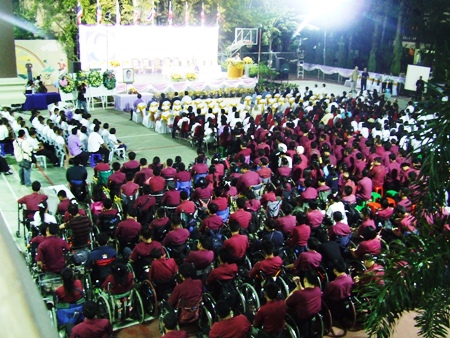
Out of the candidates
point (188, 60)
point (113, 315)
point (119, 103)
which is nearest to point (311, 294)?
point (113, 315)

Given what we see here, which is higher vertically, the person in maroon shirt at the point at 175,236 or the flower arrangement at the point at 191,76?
the flower arrangement at the point at 191,76

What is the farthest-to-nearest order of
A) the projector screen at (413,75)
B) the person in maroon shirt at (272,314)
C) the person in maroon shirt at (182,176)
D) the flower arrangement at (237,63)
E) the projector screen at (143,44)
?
1. the flower arrangement at (237,63)
2. the projector screen at (413,75)
3. the projector screen at (143,44)
4. the person in maroon shirt at (182,176)
5. the person in maroon shirt at (272,314)

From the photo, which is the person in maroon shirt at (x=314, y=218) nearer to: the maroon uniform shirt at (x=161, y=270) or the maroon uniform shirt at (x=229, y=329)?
the maroon uniform shirt at (x=161, y=270)

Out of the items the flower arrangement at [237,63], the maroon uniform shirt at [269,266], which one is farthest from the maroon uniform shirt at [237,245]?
the flower arrangement at [237,63]

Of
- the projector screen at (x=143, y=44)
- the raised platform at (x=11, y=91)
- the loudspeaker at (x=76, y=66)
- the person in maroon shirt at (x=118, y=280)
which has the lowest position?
the person in maroon shirt at (x=118, y=280)

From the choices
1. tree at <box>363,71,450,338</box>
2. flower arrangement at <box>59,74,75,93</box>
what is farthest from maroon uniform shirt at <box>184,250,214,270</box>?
flower arrangement at <box>59,74,75,93</box>

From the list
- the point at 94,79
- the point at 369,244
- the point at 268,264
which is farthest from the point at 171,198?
the point at 94,79

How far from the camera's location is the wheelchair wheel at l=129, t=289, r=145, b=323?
19.1 ft

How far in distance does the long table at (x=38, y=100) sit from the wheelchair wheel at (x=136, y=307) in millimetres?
14190

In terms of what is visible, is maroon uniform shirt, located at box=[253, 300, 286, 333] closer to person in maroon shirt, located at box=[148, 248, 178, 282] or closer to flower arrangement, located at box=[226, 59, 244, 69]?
person in maroon shirt, located at box=[148, 248, 178, 282]

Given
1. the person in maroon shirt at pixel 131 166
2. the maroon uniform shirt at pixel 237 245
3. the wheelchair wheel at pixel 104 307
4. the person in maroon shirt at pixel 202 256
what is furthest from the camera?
the person in maroon shirt at pixel 131 166

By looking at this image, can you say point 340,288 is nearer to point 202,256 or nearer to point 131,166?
point 202,256

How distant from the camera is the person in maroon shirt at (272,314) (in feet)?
16.7

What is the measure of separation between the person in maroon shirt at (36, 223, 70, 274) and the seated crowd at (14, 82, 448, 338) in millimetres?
14
